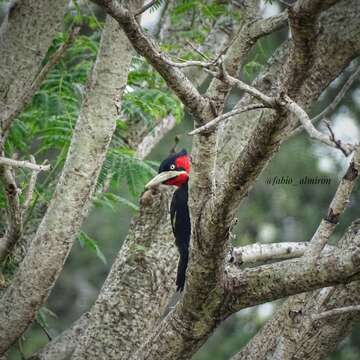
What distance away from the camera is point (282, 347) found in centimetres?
439

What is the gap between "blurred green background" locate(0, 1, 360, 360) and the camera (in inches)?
→ 218

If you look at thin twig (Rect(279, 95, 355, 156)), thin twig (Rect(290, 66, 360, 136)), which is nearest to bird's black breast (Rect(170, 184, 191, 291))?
thin twig (Rect(290, 66, 360, 136))

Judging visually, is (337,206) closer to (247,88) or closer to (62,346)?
(247,88)

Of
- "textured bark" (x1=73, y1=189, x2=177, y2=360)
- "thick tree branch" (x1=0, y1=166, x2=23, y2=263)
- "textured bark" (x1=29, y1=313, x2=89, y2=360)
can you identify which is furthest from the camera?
"textured bark" (x1=29, y1=313, x2=89, y2=360)

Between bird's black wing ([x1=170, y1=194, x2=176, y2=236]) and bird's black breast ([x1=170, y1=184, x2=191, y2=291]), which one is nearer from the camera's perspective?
bird's black breast ([x1=170, y1=184, x2=191, y2=291])

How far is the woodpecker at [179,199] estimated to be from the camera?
18.0ft

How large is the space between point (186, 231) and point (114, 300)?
2.69 ft

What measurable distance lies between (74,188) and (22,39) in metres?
1.09

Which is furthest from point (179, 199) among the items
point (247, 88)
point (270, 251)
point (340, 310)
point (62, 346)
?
point (247, 88)

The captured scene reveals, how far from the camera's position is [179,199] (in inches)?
233

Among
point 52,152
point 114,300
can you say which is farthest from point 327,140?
point 52,152

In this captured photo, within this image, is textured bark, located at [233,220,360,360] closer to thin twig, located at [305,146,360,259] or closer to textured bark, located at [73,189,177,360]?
textured bark, located at [73,189,177,360]

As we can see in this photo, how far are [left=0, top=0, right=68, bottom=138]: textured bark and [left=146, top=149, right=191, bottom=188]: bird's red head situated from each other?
1.22 meters

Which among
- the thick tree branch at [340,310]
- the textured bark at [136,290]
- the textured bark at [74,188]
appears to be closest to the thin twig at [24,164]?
the textured bark at [74,188]
